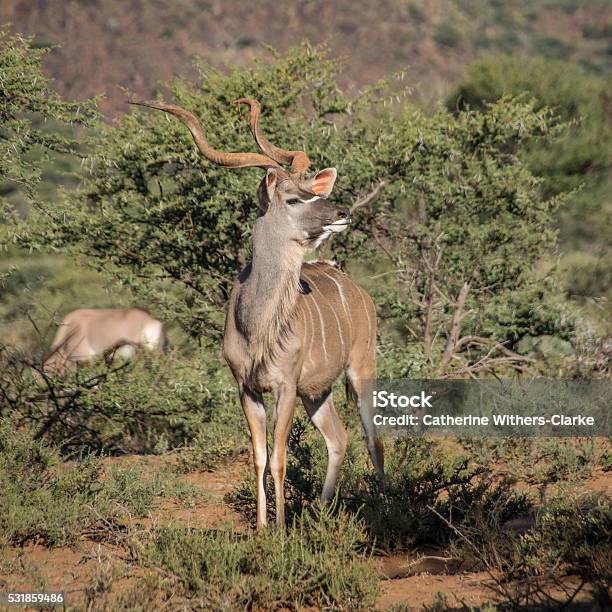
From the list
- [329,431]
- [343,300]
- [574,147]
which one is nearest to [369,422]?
[329,431]

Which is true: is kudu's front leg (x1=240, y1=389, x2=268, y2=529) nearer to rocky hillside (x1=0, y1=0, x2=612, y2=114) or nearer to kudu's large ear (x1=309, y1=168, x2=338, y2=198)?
kudu's large ear (x1=309, y1=168, x2=338, y2=198)

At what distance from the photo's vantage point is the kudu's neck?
4.59 meters

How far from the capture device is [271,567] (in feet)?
12.1

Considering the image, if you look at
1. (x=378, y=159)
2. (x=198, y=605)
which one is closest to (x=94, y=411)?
(x=378, y=159)

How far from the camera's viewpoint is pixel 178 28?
28.2 meters

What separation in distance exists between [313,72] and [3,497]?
14.0 feet

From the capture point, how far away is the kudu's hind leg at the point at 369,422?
5188 mm

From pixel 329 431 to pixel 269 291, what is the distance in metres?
0.99

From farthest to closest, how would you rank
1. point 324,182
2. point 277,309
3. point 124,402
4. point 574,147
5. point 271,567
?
point 574,147, point 124,402, point 324,182, point 277,309, point 271,567

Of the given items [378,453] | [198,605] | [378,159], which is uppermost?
[378,159]

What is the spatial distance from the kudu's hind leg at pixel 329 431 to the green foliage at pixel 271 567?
3.43 feet

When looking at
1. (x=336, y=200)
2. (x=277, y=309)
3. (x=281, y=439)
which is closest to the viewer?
(x=281, y=439)

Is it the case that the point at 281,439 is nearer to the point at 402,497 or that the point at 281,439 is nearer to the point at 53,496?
the point at 402,497

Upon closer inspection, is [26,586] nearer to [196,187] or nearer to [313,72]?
[196,187]
